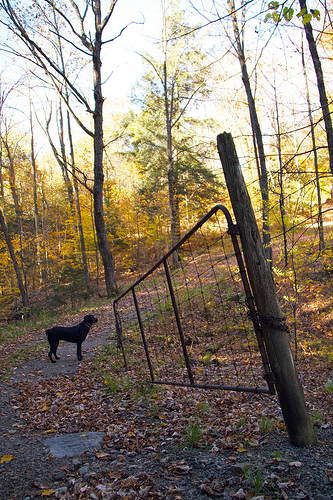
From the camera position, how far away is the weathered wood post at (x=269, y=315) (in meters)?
2.45

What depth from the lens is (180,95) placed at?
1875 centimetres

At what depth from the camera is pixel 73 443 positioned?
10.9 ft

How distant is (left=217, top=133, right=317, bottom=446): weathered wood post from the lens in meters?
2.45

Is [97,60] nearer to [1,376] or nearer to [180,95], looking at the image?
[180,95]

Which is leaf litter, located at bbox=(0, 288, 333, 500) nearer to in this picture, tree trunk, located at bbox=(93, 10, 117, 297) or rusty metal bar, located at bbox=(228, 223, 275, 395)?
rusty metal bar, located at bbox=(228, 223, 275, 395)

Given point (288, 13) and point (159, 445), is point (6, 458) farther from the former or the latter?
point (288, 13)

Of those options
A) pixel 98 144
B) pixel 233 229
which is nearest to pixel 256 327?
pixel 233 229

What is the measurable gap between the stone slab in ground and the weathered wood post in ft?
6.38

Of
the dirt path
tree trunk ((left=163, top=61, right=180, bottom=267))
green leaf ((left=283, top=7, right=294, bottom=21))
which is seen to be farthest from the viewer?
tree trunk ((left=163, top=61, right=180, bottom=267))

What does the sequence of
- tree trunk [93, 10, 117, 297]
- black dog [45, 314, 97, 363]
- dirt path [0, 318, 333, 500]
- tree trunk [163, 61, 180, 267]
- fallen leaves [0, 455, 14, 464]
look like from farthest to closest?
tree trunk [163, 61, 180, 267]
tree trunk [93, 10, 117, 297]
black dog [45, 314, 97, 363]
fallen leaves [0, 455, 14, 464]
dirt path [0, 318, 333, 500]

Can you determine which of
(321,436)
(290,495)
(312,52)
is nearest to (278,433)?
(321,436)

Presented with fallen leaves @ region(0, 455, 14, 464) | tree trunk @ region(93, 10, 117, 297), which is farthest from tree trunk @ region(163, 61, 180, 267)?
fallen leaves @ region(0, 455, 14, 464)

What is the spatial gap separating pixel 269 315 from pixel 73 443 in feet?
7.87

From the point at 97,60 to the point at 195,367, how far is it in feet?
40.0
